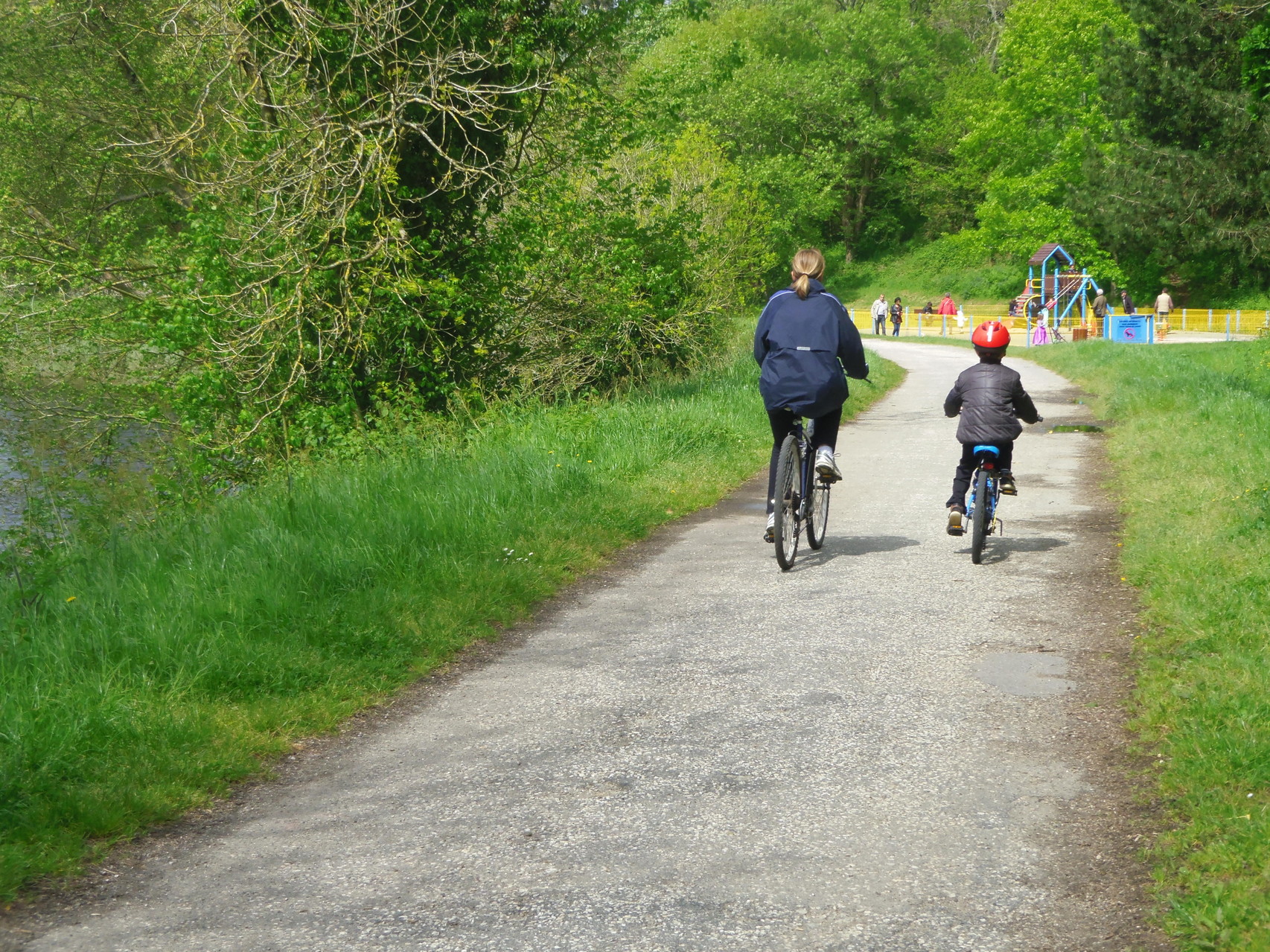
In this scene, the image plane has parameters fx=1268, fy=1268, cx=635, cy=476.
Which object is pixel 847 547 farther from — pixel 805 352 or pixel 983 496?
pixel 805 352

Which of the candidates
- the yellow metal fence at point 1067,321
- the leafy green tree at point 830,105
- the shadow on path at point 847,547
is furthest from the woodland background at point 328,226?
the leafy green tree at point 830,105

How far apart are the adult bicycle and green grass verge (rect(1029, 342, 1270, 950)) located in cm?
201

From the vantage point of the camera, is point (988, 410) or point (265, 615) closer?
point (265, 615)

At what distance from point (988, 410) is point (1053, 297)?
43.3 meters

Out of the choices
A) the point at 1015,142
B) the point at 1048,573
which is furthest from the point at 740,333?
the point at 1015,142

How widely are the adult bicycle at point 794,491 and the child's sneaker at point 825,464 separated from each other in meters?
0.04

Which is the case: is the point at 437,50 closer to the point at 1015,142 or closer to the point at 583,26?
the point at 583,26

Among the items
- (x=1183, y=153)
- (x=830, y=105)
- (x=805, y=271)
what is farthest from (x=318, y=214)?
(x=830, y=105)

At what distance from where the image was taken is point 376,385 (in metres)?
14.7

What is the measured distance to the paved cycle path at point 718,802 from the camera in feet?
11.4

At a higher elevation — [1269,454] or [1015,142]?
[1015,142]

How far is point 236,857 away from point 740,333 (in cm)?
2369

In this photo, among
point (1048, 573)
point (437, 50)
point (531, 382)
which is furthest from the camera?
point (531, 382)

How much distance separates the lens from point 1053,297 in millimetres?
48969
